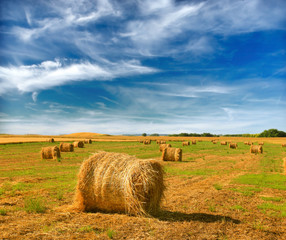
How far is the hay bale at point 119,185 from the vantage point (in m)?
8.16

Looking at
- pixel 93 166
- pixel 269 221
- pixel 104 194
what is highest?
pixel 93 166

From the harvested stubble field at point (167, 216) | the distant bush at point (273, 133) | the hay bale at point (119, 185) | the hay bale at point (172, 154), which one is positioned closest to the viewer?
the harvested stubble field at point (167, 216)

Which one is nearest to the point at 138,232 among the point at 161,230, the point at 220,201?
the point at 161,230

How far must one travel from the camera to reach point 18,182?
1427 cm

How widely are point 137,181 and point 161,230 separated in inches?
69.0

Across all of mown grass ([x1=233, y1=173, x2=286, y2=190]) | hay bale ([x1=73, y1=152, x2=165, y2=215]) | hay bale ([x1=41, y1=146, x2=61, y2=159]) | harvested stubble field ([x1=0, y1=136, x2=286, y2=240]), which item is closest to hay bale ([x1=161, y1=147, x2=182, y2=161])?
Answer: mown grass ([x1=233, y1=173, x2=286, y2=190])

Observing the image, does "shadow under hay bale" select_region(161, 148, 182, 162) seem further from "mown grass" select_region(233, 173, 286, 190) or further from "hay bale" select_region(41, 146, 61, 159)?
"hay bale" select_region(41, 146, 61, 159)

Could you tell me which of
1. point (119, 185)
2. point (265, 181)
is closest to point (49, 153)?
point (119, 185)

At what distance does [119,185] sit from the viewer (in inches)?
328

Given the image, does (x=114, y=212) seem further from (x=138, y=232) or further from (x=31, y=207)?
(x=31, y=207)

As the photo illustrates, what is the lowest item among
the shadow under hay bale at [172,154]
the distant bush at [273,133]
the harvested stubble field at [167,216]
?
the harvested stubble field at [167,216]

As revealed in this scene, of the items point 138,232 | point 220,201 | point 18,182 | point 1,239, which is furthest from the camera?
point 18,182

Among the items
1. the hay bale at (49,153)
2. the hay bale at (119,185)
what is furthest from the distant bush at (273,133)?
the hay bale at (119,185)

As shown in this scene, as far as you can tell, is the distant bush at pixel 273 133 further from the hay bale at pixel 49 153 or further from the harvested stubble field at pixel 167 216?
the harvested stubble field at pixel 167 216
